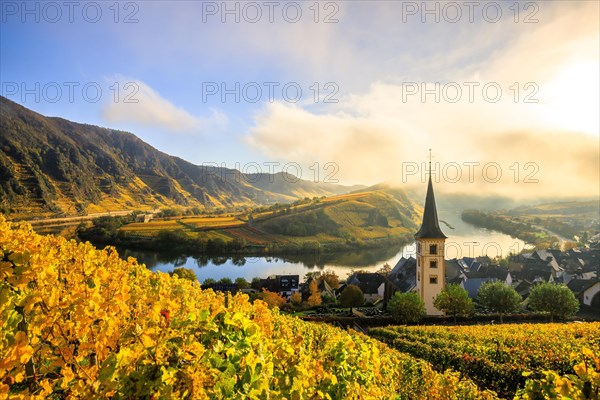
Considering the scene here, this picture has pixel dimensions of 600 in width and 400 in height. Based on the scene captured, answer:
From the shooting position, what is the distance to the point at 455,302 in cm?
3331

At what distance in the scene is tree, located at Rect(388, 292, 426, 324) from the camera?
109 ft

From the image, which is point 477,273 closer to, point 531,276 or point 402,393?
point 531,276

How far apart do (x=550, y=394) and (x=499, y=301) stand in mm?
37455

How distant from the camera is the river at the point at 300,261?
8850 centimetres

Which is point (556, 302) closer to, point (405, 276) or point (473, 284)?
point (405, 276)

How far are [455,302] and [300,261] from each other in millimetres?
73971

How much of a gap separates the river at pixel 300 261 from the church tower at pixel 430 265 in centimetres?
4259

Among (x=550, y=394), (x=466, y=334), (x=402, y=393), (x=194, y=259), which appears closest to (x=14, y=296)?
(x=550, y=394)

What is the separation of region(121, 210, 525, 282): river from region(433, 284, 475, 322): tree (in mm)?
46973

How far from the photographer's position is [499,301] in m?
35.8

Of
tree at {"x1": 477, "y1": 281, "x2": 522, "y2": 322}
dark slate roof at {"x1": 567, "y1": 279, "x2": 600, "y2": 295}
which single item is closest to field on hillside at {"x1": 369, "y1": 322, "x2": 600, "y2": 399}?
tree at {"x1": 477, "y1": 281, "x2": 522, "y2": 322}

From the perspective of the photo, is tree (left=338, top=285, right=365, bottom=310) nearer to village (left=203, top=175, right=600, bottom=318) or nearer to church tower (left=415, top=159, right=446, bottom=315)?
village (left=203, top=175, right=600, bottom=318)

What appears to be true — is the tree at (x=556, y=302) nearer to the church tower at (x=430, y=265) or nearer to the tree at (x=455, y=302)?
the tree at (x=455, y=302)

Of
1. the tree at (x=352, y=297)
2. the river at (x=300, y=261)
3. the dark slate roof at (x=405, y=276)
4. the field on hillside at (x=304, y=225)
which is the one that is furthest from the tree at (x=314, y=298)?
the field on hillside at (x=304, y=225)
